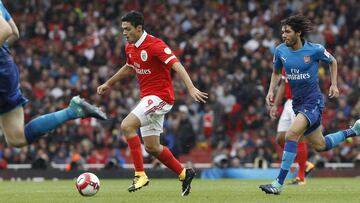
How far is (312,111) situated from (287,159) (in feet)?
2.74

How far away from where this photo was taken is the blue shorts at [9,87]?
1004cm

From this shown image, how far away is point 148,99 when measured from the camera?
12836 mm

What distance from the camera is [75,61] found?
89.2 feet

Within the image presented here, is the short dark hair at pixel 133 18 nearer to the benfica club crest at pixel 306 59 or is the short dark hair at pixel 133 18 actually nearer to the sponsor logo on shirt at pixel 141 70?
the sponsor logo on shirt at pixel 141 70

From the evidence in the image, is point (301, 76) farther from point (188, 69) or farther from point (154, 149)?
point (188, 69)

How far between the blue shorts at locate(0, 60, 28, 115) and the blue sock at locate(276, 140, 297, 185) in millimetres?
3772

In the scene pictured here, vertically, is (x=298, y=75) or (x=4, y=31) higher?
(x=4, y=31)

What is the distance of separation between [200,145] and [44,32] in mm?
6694

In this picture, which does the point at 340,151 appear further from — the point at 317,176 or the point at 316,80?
the point at 316,80

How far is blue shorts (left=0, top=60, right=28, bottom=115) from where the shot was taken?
395 inches

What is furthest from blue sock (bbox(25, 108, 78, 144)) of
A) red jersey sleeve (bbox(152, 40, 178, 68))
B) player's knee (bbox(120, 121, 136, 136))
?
red jersey sleeve (bbox(152, 40, 178, 68))

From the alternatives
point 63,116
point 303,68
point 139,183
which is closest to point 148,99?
point 139,183

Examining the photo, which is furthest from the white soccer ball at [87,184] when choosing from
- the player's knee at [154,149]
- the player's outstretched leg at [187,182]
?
the player's outstretched leg at [187,182]

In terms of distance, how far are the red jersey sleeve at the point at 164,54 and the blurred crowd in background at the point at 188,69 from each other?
1022cm
